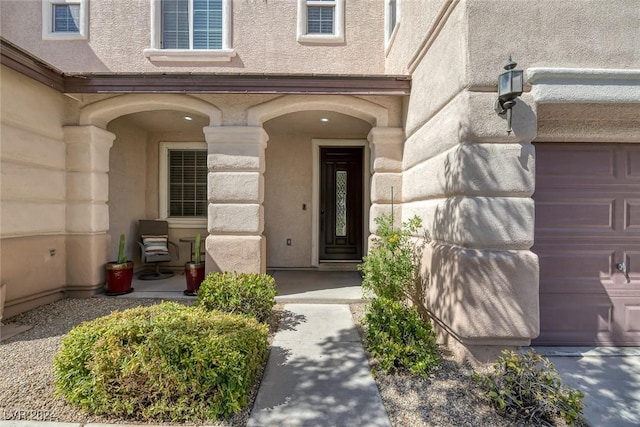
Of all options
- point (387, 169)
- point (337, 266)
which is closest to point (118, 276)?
point (337, 266)

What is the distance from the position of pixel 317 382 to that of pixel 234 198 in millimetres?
3020

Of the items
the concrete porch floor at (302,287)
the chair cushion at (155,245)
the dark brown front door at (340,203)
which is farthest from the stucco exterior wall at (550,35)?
the chair cushion at (155,245)

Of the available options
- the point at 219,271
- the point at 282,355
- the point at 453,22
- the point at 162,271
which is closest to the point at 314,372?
the point at 282,355

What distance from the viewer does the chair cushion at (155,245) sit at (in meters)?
6.22

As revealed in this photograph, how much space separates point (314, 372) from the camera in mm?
2795

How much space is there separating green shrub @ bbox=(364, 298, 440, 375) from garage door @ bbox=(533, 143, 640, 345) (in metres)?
1.46

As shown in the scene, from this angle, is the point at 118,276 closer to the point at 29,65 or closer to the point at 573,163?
the point at 29,65

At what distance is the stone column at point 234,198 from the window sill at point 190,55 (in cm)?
220

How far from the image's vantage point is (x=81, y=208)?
482 centimetres

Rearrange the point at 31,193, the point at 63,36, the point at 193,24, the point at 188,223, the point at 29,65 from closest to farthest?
the point at 29,65 → the point at 31,193 → the point at 63,36 → the point at 193,24 → the point at 188,223

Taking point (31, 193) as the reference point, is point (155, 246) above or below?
below

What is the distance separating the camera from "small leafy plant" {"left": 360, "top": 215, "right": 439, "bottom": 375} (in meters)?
2.78

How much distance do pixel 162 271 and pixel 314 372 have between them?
17.6ft

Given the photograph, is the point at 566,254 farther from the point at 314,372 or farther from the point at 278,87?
the point at 278,87
